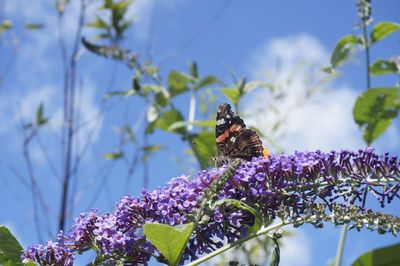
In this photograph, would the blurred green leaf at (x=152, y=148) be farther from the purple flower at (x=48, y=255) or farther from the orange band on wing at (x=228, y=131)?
the purple flower at (x=48, y=255)

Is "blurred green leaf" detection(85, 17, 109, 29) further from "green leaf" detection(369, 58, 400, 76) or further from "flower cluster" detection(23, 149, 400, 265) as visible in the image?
"flower cluster" detection(23, 149, 400, 265)

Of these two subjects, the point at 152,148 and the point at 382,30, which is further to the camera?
the point at 152,148

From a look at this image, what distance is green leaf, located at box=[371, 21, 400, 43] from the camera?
2.50 m

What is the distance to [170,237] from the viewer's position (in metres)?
1.17

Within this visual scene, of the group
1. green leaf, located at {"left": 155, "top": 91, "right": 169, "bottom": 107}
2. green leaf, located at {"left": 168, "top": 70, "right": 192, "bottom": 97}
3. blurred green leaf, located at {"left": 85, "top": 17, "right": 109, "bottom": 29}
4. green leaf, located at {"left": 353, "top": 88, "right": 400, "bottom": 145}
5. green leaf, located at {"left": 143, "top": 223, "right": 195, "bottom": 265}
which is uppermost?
blurred green leaf, located at {"left": 85, "top": 17, "right": 109, "bottom": 29}

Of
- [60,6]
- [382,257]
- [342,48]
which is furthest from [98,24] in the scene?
[382,257]

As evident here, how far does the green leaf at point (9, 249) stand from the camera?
1.33m

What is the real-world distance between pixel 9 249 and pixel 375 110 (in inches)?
61.8

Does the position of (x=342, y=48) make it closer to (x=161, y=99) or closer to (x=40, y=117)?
(x=161, y=99)

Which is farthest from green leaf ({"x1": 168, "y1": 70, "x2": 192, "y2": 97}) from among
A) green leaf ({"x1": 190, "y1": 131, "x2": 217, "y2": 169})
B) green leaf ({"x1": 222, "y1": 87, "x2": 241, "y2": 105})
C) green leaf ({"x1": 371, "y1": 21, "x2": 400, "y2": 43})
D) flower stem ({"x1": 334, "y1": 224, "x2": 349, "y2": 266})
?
flower stem ({"x1": 334, "y1": 224, "x2": 349, "y2": 266})

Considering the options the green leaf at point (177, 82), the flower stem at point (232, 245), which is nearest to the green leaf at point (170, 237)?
the flower stem at point (232, 245)

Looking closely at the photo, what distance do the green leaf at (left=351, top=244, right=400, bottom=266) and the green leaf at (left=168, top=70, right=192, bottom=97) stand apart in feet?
6.29

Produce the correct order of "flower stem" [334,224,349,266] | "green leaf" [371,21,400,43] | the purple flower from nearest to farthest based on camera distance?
the purple flower < "flower stem" [334,224,349,266] < "green leaf" [371,21,400,43]

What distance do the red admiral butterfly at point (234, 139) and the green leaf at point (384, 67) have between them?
0.95 meters
